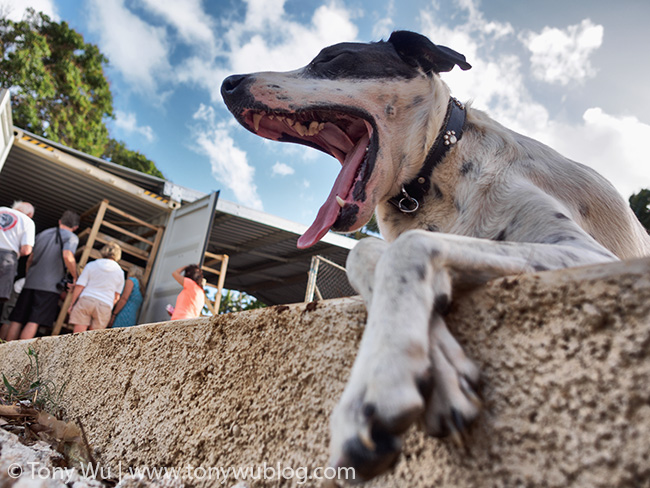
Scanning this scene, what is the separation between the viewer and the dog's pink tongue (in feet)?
6.04

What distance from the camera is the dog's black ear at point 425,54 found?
2068 millimetres

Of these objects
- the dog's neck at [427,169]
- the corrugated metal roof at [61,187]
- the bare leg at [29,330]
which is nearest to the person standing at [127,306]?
the bare leg at [29,330]

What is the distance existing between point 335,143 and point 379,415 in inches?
64.9

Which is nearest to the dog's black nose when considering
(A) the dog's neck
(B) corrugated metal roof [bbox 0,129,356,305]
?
(A) the dog's neck

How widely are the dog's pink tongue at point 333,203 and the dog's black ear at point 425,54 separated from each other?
535mm

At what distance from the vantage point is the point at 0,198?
895 cm

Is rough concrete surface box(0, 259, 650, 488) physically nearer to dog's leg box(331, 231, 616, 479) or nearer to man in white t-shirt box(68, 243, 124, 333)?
dog's leg box(331, 231, 616, 479)

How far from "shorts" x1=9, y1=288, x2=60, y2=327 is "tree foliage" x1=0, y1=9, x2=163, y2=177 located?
46.8ft

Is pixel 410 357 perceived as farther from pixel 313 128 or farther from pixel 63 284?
pixel 63 284

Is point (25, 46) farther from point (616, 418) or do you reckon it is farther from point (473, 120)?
point (616, 418)

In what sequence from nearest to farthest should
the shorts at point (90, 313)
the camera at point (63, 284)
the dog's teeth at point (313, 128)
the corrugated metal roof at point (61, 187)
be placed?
the dog's teeth at point (313, 128)
the shorts at point (90, 313)
the camera at point (63, 284)
the corrugated metal roof at point (61, 187)

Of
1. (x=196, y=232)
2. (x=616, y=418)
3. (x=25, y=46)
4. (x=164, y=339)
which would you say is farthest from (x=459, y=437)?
(x=25, y=46)

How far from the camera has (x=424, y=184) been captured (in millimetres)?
1871

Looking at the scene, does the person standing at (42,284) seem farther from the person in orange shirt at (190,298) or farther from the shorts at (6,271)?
the person in orange shirt at (190,298)
